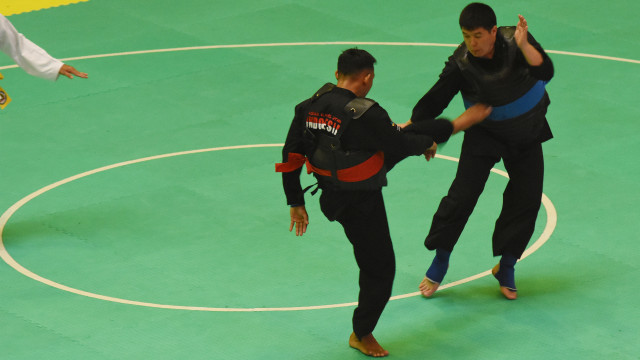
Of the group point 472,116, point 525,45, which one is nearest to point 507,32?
point 525,45

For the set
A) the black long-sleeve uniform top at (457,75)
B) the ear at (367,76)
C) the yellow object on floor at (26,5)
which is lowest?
the yellow object on floor at (26,5)

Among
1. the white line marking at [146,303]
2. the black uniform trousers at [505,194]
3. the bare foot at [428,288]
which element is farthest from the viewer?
the bare foot at [428,288]

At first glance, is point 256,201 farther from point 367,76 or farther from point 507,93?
point 367,76

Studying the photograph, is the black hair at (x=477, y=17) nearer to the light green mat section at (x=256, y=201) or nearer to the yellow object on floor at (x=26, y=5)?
the light green mat section at (x=256, y=201)

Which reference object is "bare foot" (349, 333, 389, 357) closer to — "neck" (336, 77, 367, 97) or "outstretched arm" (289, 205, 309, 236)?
"outstretched arm" (289, 205, 309, 236)

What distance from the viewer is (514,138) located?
25.5 ft

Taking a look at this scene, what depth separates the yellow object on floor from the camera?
1485 cm

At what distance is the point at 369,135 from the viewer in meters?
6.86

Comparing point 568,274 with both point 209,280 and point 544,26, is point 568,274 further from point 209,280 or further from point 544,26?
point 544,26

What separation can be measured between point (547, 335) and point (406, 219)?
6.76 ft

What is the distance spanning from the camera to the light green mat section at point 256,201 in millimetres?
7727

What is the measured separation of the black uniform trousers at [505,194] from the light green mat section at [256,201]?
0.48 m

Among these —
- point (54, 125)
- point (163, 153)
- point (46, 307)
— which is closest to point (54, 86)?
point (54, 125)

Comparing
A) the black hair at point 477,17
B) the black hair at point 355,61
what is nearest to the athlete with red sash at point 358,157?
the black hair at point 355,61
